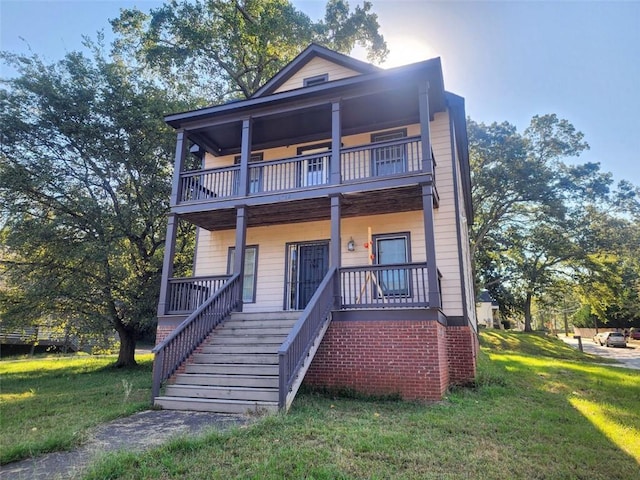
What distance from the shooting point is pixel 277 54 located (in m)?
19.6

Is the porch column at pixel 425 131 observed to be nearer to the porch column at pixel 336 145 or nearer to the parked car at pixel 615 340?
the porch column at pixel 336 145

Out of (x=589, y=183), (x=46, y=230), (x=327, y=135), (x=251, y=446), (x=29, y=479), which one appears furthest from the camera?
(x=589, y=183)

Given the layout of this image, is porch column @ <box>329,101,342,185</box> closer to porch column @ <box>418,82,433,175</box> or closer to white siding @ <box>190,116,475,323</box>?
white siding @ <box>190,116,475,323</box>

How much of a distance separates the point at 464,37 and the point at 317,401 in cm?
1122

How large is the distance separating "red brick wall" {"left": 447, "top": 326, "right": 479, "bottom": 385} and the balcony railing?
13.6 feet

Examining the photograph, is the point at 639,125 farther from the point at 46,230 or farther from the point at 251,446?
the point at 46,230

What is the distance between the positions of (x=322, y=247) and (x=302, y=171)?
7.43ft

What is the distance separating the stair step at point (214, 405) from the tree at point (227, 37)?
1578 cm

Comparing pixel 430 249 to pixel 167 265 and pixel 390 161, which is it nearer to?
pixel 390 161

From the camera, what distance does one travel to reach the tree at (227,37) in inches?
738

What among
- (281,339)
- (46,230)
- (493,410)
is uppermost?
(46,230)

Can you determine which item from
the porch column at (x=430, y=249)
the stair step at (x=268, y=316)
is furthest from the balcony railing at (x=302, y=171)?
the stair step at (x=268, y=316)

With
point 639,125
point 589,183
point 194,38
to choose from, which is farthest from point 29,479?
point 589,183

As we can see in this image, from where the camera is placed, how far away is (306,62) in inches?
488
